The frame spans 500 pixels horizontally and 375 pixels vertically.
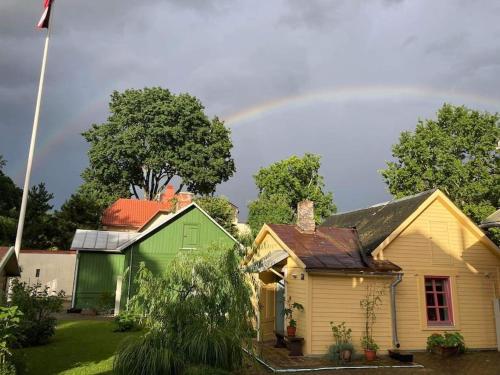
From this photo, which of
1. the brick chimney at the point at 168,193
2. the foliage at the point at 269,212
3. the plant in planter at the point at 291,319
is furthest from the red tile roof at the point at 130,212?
the plant in planter at the point at 291,319

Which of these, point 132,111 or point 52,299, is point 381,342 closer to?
point 52,299

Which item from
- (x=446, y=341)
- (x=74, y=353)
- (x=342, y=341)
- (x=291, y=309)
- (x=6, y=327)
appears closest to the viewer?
(x=6, y=327)

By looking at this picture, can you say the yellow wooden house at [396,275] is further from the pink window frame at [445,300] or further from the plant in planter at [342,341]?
the plant in planter at [342,341]

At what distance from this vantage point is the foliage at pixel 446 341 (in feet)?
42.7

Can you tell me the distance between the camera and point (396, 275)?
1350 cm

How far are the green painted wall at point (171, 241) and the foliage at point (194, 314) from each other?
45.5ft

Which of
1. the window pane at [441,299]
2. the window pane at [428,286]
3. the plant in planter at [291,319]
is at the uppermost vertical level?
the window pane at [428,286]

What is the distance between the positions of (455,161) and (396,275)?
813 inches

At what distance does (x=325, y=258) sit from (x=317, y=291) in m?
1.20

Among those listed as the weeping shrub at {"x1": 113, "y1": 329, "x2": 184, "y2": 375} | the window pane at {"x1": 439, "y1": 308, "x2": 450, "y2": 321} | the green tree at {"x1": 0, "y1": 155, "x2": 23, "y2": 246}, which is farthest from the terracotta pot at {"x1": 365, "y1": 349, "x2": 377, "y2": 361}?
the green tree at {"x1": 0, "y1": 155, "x2": 23, "y2": 246}

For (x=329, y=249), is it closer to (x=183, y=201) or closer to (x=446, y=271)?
(x=446, y=271)

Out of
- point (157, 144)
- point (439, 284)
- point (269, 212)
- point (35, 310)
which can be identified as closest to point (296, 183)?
point (269, 212)

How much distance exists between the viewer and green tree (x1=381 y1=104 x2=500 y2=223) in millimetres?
29859

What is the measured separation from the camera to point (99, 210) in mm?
37719
